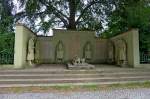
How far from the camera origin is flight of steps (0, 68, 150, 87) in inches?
362

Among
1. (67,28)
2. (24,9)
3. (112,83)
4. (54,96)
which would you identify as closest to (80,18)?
(67,28)

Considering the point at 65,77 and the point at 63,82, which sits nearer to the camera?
the point at 63,82

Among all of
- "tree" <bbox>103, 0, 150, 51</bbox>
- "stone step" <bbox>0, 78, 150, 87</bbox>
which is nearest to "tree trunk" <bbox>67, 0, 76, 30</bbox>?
"tree" <bbox>103, 0, 150, 51</bbox>

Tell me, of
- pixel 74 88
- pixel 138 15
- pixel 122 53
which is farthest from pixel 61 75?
pixel 138 15

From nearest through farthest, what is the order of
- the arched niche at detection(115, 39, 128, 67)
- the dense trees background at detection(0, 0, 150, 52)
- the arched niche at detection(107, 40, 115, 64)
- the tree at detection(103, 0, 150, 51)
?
1. the tree at detection(103, 0, 150, 51)
2. the arched niche at detection(115, 39, 128, 67)
3. the dense trees background at detection(0, 0, 150, 52)
4. the arched niche at detection(107, 40, 115, 64)

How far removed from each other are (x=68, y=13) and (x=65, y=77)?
27.5 ft

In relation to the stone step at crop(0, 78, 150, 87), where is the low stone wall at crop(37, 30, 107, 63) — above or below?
above

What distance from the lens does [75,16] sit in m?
17.2

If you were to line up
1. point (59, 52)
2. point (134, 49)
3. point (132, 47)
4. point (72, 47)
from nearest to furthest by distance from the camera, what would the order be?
point (134, 49) → point (132, 47) → point (59, 52) → point (72, 47)

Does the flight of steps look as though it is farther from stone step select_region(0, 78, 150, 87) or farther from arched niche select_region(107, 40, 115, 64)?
arched niche select_region(107, 40, 115, 64)

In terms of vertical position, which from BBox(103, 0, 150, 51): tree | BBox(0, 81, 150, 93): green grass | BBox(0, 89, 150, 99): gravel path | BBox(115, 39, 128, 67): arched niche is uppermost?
BBox(103, 0, 150, 51): tree

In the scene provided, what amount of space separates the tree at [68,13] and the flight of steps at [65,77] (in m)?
6.60

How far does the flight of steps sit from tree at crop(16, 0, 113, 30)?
21.7ft

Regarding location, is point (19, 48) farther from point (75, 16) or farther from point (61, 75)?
point (75, 16)
